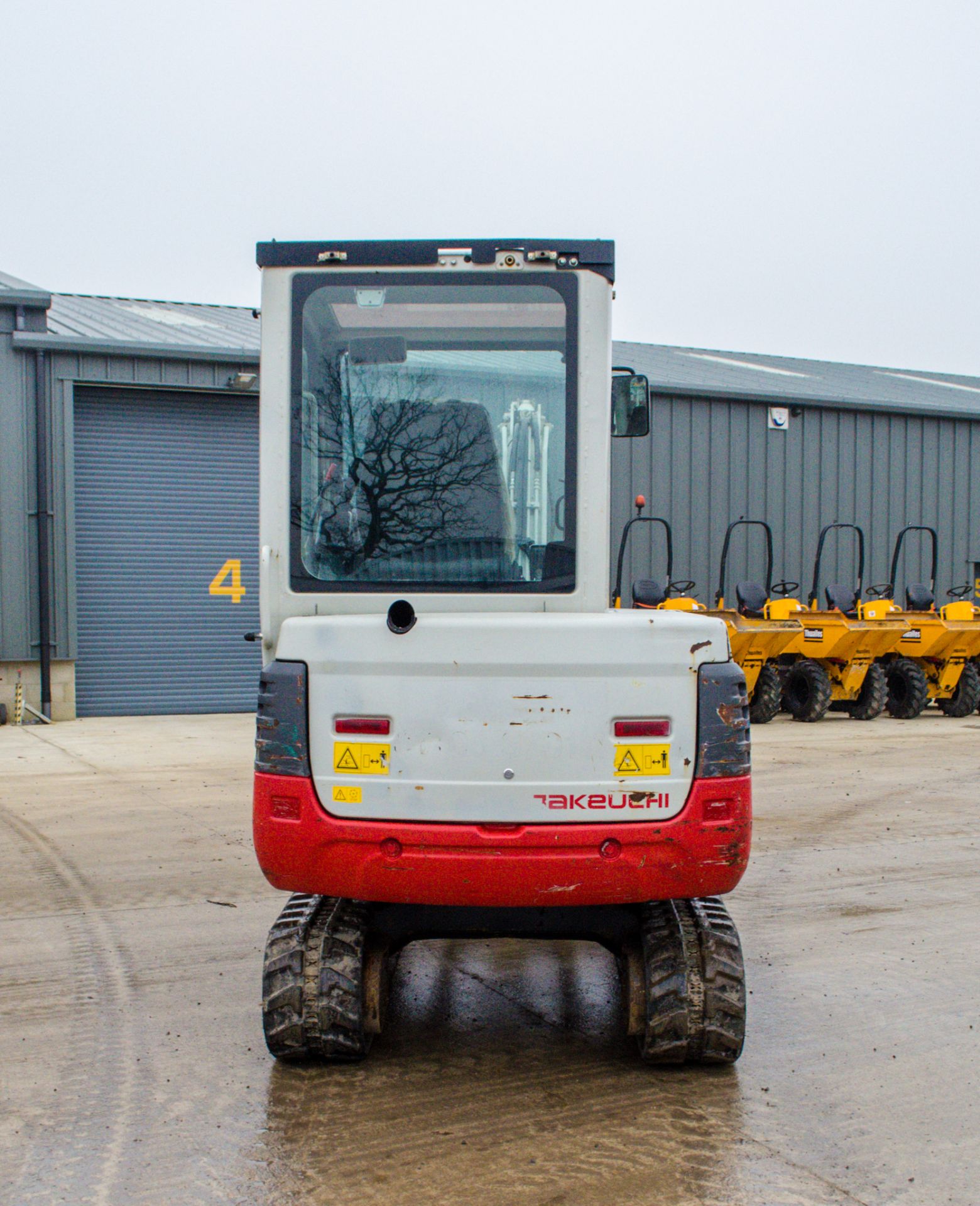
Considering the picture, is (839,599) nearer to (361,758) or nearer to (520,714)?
(520,714)

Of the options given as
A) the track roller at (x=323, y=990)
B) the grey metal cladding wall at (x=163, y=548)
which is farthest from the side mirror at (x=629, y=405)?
the grey metal cladding wall at (x=163, y=548)

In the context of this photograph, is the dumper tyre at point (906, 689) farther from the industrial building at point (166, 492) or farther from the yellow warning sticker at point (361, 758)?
the yellow warning sticker at point (361, 758)

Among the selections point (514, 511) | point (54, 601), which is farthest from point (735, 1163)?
point (54, 601)

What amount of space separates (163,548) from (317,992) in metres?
13.8

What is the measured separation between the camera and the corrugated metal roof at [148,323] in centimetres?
1684

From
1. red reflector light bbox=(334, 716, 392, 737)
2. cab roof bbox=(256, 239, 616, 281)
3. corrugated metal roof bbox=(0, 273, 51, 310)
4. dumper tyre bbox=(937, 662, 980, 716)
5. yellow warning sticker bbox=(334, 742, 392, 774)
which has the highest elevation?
corrugated metal roof bbox=(0, 273, 51, 310)

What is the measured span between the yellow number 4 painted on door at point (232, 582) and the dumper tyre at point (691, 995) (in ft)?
46.1

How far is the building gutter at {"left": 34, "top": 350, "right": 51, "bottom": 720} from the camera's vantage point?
622 inches

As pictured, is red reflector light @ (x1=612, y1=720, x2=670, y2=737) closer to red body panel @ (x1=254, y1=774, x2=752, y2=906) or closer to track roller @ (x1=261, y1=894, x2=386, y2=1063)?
red body panel @ (x1=254, y1=774, x2=752, y2=906)

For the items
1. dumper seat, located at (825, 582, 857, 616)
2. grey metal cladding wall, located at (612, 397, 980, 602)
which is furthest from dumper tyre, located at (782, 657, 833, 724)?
grey metal cladding wall, located at (612, 397, 980, 602)

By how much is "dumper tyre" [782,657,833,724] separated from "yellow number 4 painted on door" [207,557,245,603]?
25.5 ft

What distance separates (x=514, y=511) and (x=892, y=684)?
1485 centimetres

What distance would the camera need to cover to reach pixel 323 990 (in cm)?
395

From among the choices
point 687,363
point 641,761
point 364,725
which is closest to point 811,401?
point 687,363
